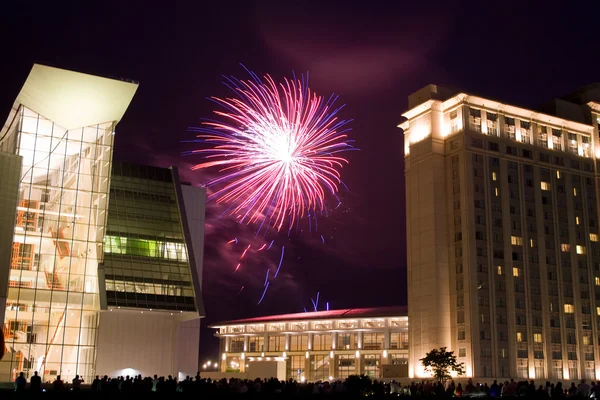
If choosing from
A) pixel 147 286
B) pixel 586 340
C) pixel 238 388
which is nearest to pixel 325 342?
pixel 586 340

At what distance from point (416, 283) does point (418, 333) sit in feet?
21.1

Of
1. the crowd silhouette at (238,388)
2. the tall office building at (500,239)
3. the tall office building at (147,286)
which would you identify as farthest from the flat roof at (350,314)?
the crowd silhouette at (238,388)

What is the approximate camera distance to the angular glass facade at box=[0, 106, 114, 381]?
56938 millimetres

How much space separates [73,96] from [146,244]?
1480 cm

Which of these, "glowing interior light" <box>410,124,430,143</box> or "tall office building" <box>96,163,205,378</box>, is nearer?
"tall office building" <box>96,163,205,378</box>

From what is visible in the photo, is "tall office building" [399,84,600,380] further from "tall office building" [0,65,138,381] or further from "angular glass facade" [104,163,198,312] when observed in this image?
"tall office building" [0,65,138,381]

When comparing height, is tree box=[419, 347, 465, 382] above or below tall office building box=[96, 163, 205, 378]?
below

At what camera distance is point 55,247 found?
59.3 metres

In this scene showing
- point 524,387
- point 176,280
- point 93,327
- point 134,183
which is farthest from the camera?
point 134,183

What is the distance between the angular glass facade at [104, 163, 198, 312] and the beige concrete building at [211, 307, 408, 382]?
47918mm

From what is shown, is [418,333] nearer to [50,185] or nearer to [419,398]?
[50,185]

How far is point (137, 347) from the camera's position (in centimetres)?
6266

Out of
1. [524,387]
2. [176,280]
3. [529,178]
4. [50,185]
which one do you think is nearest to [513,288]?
[529,178]

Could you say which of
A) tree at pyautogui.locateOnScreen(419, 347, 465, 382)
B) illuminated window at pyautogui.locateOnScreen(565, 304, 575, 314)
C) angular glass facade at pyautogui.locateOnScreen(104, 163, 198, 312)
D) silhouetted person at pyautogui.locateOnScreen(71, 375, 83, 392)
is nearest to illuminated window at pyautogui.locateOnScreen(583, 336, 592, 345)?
illuminated window at pyautogui.locateOnScreen(565, 304, 575, 314)
